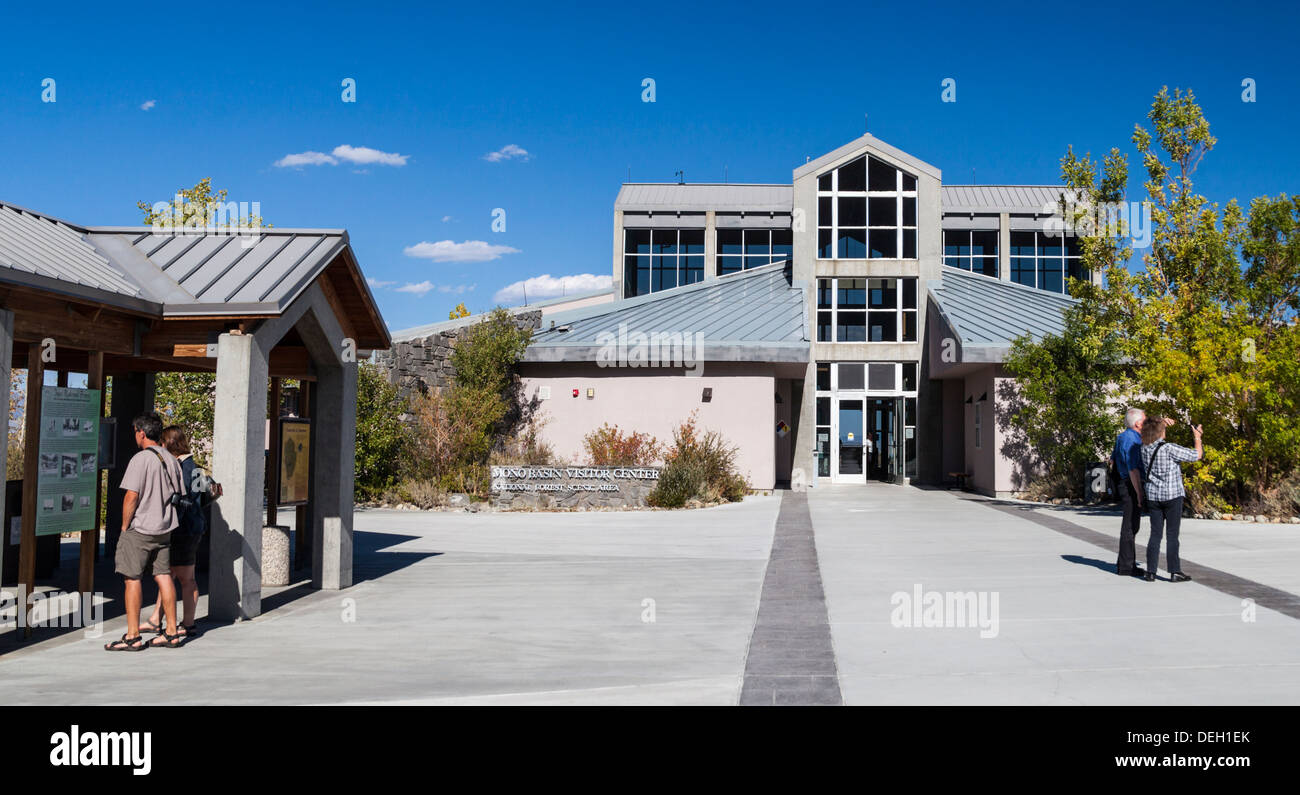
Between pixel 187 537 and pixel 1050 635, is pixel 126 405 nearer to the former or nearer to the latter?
pixel 187 537

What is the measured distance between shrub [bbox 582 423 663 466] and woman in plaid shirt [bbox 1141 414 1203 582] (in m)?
12.0

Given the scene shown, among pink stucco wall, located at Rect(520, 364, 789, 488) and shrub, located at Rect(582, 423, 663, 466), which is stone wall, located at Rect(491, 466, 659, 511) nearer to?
shrub, located at Rect(582, 423, 663, 466)

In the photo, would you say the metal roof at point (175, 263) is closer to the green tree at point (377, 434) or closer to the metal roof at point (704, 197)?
the green tree at point (377, 434)

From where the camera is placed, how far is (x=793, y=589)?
9.50m

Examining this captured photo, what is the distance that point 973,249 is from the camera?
44.7 meters

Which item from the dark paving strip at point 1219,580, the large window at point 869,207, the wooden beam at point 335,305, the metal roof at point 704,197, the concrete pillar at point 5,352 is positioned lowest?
the dark paving strip at point 1219,580

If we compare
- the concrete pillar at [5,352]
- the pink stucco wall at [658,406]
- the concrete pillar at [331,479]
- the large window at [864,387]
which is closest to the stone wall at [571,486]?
the pink stucco wall at [658,406]

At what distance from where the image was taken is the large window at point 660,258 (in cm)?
4281

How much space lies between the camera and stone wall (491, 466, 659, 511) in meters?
19.1

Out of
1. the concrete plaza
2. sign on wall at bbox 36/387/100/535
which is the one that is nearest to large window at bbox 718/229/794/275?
the concrete plaza

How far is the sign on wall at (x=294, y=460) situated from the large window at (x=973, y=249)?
3849 centimetres

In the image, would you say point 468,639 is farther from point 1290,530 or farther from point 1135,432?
point 1290,530

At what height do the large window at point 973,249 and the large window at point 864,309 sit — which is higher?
the large window at point 973,249

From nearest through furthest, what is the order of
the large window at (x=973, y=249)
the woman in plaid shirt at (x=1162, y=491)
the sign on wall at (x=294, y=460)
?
the woman in plaid shirt at (x=1162, y=491) < the sign on wall at (x=294, y=460) < the large window at (x=973, y=249)
